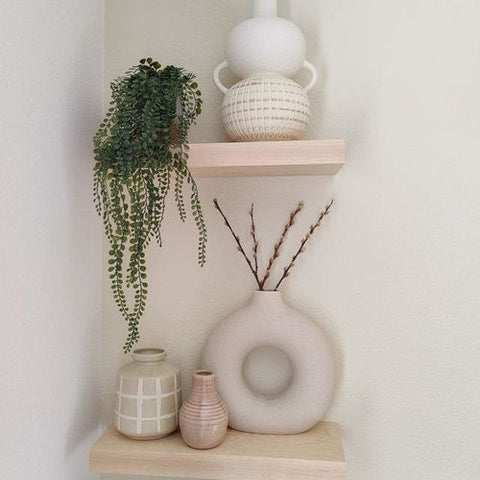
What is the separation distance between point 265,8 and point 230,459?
1.00 m

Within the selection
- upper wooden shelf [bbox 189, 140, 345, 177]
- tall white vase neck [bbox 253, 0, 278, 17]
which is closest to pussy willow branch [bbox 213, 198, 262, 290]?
upper wooden shelf [bbox 189, 140, 345, 177]

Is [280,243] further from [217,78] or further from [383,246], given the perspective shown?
[217,78]

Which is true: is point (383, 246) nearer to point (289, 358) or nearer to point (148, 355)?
point (289, 358)

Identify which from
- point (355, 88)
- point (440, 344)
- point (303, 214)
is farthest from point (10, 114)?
point (440, 344)

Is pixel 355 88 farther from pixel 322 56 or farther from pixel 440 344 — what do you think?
pixel 440 344

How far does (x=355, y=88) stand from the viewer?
127 centimetres

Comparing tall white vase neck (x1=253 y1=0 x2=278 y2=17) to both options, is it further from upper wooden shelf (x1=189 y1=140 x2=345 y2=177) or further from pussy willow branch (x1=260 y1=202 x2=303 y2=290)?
pussy willow branch (x1=260 y1=202 x2=303 y2=290)

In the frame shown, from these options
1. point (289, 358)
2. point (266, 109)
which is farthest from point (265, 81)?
point (289, 358)

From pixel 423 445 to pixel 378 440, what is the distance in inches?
4.0

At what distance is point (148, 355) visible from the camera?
119cm

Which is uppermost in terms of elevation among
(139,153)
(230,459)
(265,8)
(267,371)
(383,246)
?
(265,8)

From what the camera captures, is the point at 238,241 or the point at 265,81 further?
the point at 238,241

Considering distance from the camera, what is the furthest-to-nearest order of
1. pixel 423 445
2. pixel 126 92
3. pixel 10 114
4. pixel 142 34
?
pixel 142 34
pixel 423 445
pixel 126 92
pixel 10 114

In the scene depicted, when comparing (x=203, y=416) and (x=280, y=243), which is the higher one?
(x=280, y=243)
